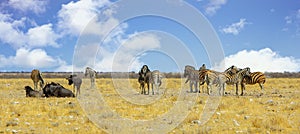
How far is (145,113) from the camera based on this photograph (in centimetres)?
1517

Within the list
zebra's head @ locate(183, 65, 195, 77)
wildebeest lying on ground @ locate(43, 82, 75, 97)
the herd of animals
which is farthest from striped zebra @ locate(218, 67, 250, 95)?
wildebeest lying on ground @ locate(43, 82, 75, 97)

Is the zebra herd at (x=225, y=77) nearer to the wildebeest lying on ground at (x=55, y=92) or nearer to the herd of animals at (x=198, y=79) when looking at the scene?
the herd of animals at (x=198, y=79)

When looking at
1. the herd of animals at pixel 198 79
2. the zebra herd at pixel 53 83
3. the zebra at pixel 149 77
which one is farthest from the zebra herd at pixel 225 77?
the zebra herd at pixel 53 83

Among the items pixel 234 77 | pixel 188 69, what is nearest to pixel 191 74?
pixel 188 69

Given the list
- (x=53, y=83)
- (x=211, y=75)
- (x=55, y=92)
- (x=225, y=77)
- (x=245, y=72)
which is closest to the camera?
(x=55, y=92)

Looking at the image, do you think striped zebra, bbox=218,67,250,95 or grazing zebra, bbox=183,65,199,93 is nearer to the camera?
striped zebra, bbox=218,67,250,95

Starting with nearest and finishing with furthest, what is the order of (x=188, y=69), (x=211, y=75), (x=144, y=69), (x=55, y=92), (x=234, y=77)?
(x=55, y=92) < (x=211, y=75) < (x=234, y=77) < (x=144, y=69) < (x=188, y=69)

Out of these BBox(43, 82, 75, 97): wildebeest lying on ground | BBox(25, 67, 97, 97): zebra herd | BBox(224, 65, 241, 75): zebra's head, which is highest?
BBox(224, 65, 241, 75): zebra's head

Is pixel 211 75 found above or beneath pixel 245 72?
beneath

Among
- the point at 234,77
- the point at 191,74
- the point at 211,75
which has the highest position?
the point at 191,74

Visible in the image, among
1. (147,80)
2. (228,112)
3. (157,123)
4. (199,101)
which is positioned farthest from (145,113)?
(147,80)

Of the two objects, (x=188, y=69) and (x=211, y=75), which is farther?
(x=188, y=69)

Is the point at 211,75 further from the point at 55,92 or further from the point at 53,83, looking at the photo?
the point at 53,83

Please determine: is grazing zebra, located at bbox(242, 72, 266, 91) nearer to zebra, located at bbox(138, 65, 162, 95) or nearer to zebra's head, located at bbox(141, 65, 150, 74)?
zebra, located at bbox(138, 65, 162, 95)
